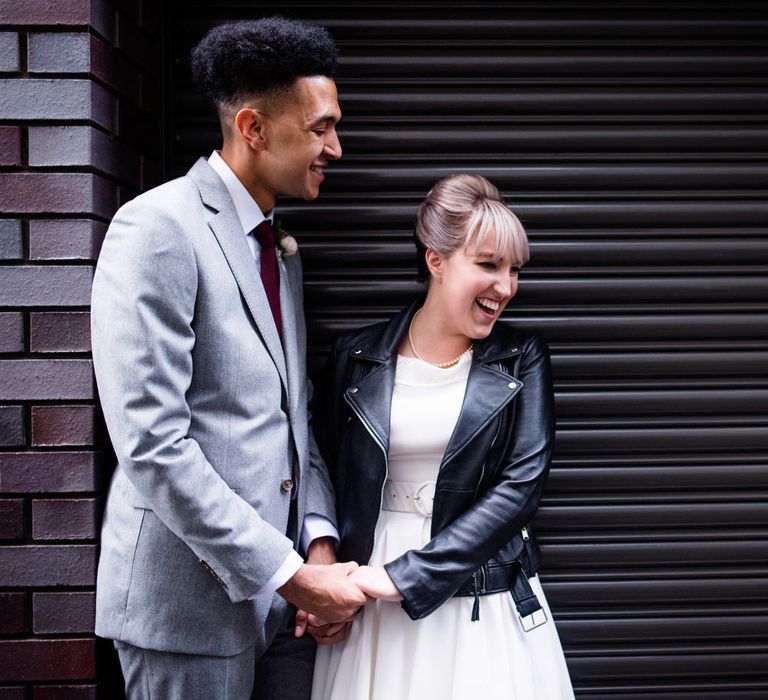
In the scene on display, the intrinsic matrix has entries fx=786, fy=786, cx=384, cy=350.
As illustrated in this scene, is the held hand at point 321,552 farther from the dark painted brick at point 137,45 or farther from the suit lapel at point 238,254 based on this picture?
the dark painted brick at point 137,45

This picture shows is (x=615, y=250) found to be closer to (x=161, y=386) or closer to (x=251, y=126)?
(x=251, y=126)

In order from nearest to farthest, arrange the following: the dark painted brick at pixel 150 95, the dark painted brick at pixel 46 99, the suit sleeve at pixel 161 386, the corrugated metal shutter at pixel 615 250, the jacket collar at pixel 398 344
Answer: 1. the suit sleeve at pixel 161 386
2. the dark painted brick at pixel 46 99
3. the jacket collar at pixel 398 344
4. the dark painted brick at pixel 150 95
5. the corrugated metal shutter at pixel 615 250

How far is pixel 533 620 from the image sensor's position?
2582 millimetres

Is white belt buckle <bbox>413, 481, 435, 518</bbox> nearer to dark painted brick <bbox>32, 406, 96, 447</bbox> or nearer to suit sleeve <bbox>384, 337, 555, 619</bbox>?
suit sleeve <bbox>384, 337, 555, 619</bbox>

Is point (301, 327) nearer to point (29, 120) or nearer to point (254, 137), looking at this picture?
point (254, 137)

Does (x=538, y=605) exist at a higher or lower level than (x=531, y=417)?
lower

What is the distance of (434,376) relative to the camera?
2.73 meters

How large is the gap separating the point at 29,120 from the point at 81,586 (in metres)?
1.51

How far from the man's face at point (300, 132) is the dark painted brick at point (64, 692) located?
1.74 m

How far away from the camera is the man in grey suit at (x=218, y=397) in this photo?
2104mm

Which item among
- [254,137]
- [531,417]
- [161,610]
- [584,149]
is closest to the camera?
[161,610]

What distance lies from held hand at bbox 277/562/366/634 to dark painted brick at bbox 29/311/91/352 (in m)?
1.00

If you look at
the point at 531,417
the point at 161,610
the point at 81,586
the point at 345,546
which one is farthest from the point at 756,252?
the point at 81,586

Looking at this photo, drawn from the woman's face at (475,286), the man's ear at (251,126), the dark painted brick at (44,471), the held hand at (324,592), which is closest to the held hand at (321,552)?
the held hand at (324,592)
